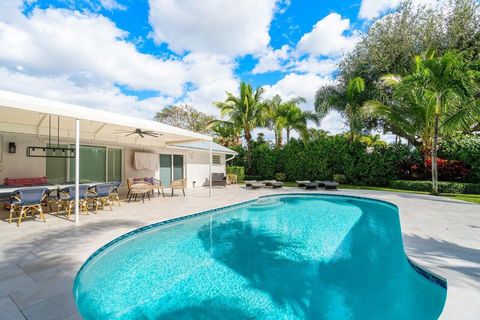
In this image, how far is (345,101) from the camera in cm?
1831

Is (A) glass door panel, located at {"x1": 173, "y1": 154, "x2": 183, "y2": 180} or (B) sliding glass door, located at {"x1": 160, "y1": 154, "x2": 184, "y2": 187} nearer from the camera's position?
(B) sliding glass door, located at {"x1": 160, "y1": 154, "x2": 184, "y2": 187}

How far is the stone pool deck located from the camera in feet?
9.63

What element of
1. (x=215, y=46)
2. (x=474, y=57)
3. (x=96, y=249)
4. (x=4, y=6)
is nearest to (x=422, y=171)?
(x=474, y=57)

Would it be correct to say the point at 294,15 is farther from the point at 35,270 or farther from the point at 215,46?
the point at 35,270

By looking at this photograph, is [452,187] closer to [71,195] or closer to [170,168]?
[170,168]

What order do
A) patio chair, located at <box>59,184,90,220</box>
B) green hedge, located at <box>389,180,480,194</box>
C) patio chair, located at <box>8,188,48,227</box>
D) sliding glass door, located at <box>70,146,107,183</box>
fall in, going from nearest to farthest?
patio chair, located at <box>8,188,48,227</box> < patio chair, located at <box>59,184,90,220</box> < sliding glass door, located at <box>70,146,107,183</box> < green hedge, located at <box>389,180,480,194</box>

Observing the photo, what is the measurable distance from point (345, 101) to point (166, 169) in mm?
14760

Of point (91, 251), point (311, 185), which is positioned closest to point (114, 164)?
point (91, 251)

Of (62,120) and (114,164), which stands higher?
(62,120)

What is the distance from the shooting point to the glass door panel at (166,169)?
15641 mm

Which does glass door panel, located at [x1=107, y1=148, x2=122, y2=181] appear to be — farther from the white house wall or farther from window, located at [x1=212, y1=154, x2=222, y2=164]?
window, located at [x1=212, y1=154, x2=222, y2=164]

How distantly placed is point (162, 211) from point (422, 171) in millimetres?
16834

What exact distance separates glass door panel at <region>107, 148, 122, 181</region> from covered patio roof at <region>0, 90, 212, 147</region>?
74 cm

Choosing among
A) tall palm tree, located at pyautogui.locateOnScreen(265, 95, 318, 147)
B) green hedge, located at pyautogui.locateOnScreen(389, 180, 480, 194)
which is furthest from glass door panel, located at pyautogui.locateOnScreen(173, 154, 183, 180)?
green hedge, located at pyautogui.locateOnScreen(389, 180, 480, 194)
